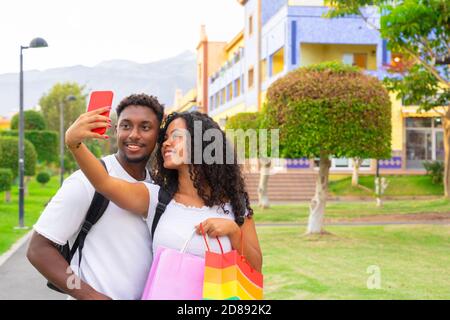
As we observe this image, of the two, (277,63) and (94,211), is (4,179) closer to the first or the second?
(277,63)

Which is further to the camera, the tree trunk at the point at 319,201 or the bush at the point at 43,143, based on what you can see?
the bush at the point at 43,143

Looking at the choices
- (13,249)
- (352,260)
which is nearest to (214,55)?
(13,249)

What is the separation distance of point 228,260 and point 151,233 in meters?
0.39

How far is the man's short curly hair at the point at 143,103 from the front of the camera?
3015 millimetres

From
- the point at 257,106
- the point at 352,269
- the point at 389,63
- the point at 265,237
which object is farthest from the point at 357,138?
the point at 257,106

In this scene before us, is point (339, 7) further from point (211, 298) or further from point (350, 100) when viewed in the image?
point (211, 298)

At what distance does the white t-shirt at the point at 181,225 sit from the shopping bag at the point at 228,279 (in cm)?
13

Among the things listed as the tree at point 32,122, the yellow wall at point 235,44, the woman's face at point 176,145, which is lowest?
the woman's face at point 176,145

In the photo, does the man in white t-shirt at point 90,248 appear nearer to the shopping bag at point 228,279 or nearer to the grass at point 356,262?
the shopping bag at point 228,279

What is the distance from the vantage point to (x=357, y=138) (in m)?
14.9

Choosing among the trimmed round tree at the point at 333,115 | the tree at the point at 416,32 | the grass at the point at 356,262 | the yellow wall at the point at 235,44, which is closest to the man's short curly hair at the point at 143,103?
the grass at the point at 356,262

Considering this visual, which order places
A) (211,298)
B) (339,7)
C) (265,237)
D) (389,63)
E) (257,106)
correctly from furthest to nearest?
(257,106), (389,63), (339,7), (265,237), (211,298)

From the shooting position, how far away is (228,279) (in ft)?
8.05

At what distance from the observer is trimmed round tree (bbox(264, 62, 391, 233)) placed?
48.3 feet
